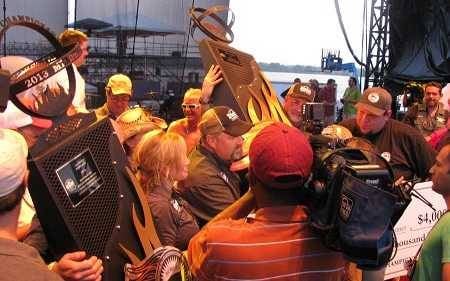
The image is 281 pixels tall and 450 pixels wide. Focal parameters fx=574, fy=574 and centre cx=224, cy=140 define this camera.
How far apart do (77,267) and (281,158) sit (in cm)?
→ 59

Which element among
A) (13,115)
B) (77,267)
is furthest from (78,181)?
(13,115)

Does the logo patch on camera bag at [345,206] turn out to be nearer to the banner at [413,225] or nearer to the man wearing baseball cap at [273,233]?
the man wearing baseball cap at [273,233]

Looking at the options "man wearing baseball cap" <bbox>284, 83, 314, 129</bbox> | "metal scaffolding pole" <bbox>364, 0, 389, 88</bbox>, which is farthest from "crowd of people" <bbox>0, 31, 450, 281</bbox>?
"metal scaffolding pole" <bbox>364, 0, 389, 88</bbox>

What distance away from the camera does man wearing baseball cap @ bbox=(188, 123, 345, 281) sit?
1.53 m

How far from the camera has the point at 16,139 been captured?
123cm

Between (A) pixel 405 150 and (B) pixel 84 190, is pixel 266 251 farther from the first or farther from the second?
(A) pixel 405 150

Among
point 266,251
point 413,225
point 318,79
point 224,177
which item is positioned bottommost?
point 318,79

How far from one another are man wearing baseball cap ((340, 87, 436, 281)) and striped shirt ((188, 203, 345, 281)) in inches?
98.8

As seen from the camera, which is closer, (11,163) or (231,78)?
(11,163)

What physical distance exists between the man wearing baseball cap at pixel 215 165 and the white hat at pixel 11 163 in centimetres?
160

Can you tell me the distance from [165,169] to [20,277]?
1197 millimetres

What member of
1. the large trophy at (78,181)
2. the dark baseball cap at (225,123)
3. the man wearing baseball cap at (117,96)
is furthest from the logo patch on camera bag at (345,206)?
the man wearing baseball cap at (117,96)

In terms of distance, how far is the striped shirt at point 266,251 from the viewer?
5.03 feet

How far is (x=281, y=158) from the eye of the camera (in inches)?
59.7
